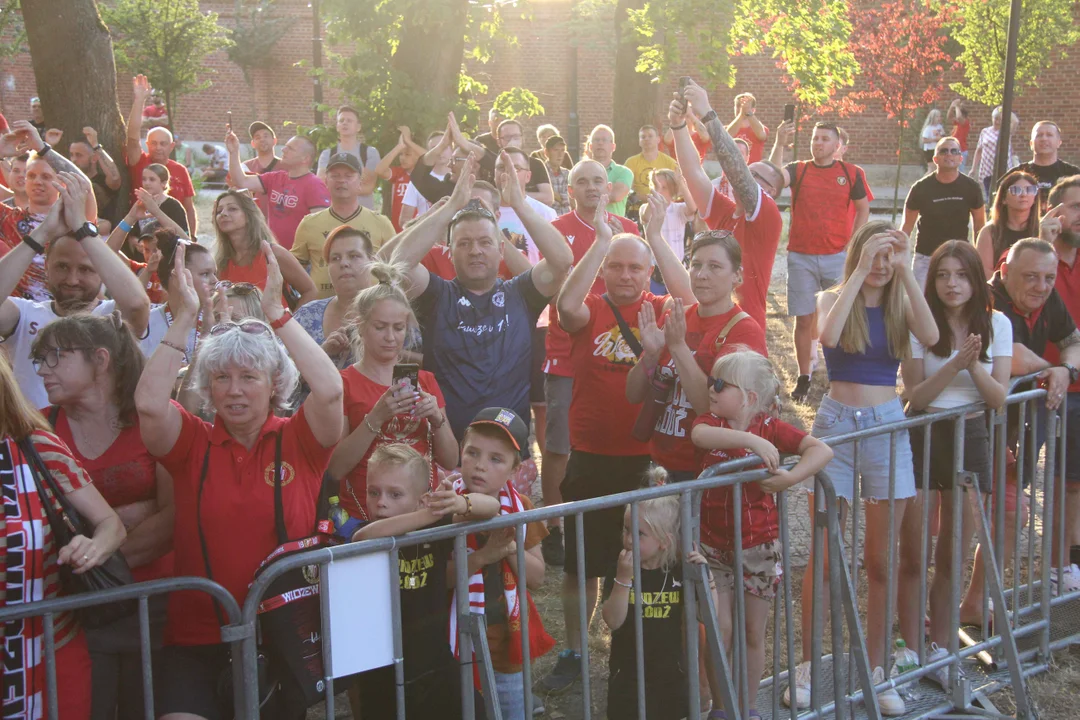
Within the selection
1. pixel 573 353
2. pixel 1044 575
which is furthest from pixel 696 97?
pixel 1044 575

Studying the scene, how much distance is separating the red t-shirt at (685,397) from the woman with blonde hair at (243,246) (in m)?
2.45

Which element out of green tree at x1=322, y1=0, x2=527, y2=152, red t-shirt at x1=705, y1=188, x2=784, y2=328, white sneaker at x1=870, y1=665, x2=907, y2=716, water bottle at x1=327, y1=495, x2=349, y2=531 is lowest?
white sneaker at x1=870, y1=665, x2=907, y2=716

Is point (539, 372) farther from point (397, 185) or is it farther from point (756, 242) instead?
point (397, 185)

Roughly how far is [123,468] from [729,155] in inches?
150

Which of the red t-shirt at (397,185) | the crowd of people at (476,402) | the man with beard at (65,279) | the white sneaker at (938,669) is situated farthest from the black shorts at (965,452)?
Result: the red t-shirt at (397,185)

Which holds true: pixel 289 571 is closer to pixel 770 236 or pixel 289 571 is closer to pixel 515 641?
pixel 515 641

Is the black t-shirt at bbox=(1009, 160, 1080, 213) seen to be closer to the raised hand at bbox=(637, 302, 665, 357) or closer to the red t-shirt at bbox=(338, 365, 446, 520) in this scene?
the raised hand at bbox=(637, 302, 665, 357)

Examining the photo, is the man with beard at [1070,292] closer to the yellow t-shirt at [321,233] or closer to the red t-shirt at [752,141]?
the yellow t-shirt at [321,233]

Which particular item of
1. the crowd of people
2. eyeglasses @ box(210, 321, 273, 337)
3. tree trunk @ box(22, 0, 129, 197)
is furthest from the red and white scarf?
tree trunk @ box(22, 0, 129, 197)

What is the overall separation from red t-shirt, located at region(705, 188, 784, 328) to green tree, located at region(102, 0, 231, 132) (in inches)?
742

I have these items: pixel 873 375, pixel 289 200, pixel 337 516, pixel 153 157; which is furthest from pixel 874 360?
pixel 153 157

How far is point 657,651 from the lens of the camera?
3672 millimetres

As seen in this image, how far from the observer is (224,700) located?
10.1 feet

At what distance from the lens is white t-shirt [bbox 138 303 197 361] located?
4598 mm
